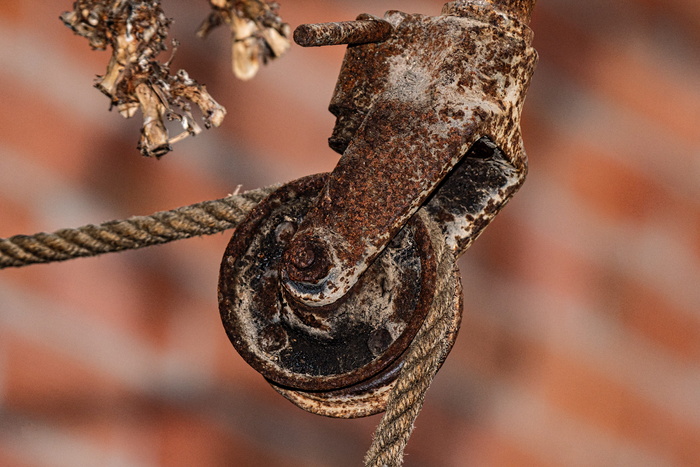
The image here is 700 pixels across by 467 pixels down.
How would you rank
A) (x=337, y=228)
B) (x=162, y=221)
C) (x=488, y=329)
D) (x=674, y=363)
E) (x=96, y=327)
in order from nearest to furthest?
(x=337, y=228) → (x=162, y=221) → (x=96, y=327) → (x=488, y=329) → (x=674, y=363)

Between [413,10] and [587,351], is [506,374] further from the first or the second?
[413,10]

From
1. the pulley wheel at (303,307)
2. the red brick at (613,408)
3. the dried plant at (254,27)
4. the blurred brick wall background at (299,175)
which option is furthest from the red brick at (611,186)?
the pulley wheel at (303,307)

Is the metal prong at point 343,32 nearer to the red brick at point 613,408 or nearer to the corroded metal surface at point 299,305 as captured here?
the corroded metal surface at point 299,305

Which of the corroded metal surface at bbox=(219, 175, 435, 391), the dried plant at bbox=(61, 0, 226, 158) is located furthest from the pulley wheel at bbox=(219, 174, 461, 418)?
the dried plant at bbox=(61, 0, 226, 158)

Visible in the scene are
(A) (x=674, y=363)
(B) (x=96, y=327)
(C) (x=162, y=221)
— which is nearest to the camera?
(C) (x=162, y=221)

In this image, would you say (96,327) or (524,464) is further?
(524,464)

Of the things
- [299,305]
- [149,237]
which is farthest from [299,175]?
[299,305]

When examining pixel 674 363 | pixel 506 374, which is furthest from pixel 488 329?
pixel 674 363

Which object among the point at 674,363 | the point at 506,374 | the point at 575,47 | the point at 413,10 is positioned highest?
the point at 575,47
